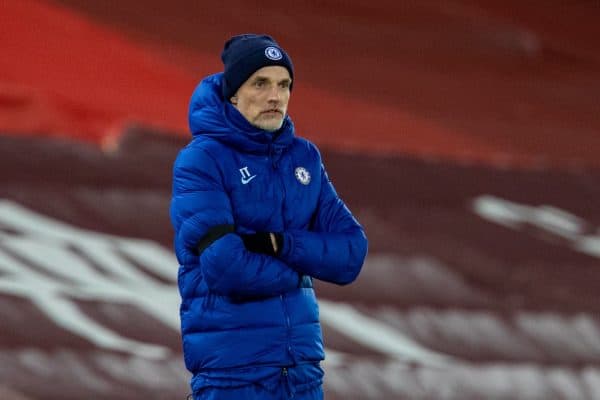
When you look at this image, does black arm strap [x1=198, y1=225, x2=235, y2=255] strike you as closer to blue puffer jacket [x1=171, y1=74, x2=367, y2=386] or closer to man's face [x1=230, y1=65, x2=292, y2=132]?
blue puffer jacket [x1=171, y1=74, x2=367, y2=386]

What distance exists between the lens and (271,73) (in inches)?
63.7

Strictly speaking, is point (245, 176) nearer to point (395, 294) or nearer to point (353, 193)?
point (395, 294)

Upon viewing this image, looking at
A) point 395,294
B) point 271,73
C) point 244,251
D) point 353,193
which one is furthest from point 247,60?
point 353,193

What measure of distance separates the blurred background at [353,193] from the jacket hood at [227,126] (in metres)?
1.65

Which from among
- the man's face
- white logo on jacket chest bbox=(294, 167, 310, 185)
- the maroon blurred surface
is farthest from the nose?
the maroon blurred surface

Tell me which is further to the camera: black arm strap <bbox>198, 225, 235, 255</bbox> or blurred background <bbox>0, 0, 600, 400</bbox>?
blurred background <bbox>0, 0, 600, 400</bbox>

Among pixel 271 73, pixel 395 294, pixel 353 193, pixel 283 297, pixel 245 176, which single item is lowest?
pixel 283 297

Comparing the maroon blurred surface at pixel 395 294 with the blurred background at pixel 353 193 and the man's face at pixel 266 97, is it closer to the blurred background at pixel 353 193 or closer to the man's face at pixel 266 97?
the blurred background at pixel 353 193

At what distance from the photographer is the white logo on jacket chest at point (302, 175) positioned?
166 cm

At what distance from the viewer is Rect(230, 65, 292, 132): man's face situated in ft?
5.31

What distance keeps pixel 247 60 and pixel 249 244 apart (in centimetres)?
24

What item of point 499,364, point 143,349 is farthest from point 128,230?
point 499,364

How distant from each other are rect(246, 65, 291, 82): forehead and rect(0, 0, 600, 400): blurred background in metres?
1.73

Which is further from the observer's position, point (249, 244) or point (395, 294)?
point (395, 294)
